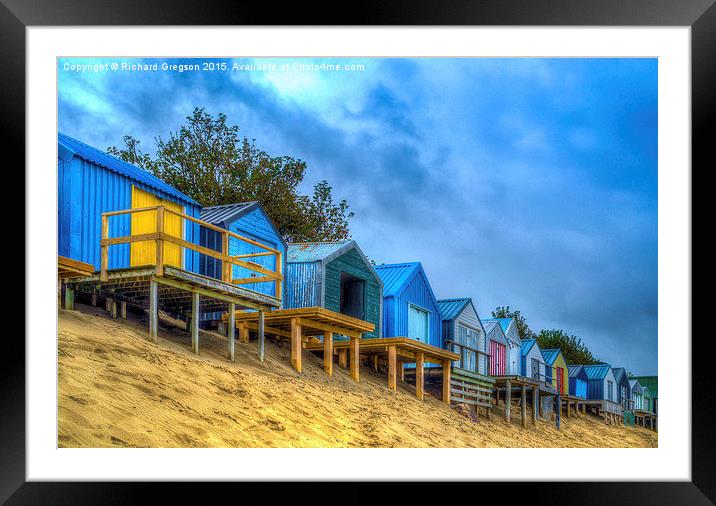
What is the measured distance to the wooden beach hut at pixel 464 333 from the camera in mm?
26828

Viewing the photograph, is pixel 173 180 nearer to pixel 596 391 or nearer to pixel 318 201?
pixel 318 201

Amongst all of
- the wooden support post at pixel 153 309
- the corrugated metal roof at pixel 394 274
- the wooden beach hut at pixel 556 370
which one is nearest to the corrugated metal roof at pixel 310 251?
the corrugated metal roof at pixel 394 274

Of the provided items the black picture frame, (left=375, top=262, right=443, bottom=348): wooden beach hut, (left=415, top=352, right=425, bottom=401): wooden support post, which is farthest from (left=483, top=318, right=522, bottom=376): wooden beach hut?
the black picture frame

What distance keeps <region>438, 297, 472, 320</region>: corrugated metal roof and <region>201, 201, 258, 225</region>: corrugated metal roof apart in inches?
338

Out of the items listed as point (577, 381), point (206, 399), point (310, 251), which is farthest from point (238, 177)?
point (577, 381)

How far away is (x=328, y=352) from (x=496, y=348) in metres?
12.1

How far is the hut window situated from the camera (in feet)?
75.9

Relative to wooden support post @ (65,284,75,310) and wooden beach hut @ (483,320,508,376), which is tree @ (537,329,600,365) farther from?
wooden support post @ (65,284,75,310)

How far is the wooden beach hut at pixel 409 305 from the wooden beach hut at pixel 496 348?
4.32 metres
